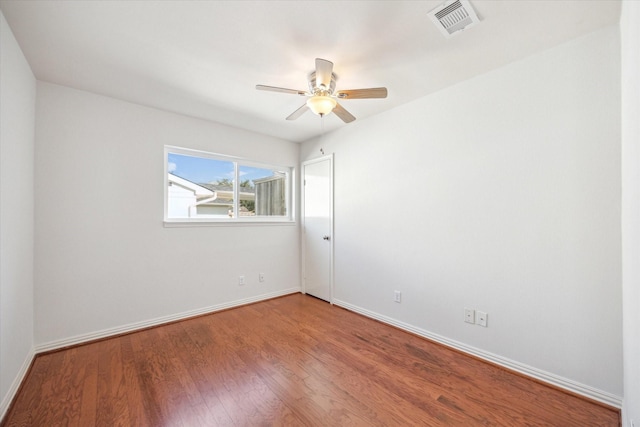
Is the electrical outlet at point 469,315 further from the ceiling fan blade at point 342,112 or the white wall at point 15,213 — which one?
the white wall at point 15,213

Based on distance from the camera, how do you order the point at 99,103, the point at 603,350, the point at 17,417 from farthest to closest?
the point at 99,103 → the point at 603,350 → the point at 17,417

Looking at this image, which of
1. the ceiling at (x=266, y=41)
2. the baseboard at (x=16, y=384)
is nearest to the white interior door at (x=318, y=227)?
the ceiling at (x=266, y=41)

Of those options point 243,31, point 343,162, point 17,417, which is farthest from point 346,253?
point 17,417

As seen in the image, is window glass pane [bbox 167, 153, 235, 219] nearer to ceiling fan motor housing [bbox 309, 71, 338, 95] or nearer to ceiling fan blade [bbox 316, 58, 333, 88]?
ceiling fan motor housing [bbox 309, 71, 338, 95]

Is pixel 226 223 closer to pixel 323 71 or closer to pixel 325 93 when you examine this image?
pixel 325 93

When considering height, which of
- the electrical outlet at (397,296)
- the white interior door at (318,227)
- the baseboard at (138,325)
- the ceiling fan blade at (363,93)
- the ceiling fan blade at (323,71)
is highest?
the ceiling fan blade at (323,71)

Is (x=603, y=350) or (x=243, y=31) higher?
(x=243, y=31)

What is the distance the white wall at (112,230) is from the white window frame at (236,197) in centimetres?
8

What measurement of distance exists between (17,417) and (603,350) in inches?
145

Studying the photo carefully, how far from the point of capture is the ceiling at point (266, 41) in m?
1.55

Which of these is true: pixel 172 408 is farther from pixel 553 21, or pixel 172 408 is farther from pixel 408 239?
pixel 553 21

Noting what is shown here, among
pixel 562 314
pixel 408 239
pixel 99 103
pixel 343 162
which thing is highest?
pixel 99 103

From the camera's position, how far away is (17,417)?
1.58m

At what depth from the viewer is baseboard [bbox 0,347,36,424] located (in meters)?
1.60
